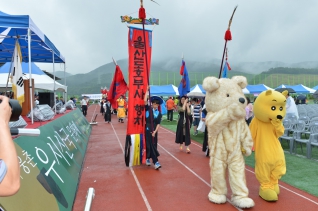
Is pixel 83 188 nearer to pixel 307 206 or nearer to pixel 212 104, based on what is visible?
pixel 212 104

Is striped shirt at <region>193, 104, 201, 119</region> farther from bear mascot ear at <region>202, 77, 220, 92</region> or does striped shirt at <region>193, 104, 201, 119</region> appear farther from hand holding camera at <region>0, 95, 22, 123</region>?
hand holding camera at <region>0, 95, 22, 123</region>

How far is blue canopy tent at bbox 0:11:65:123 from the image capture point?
5734 mm

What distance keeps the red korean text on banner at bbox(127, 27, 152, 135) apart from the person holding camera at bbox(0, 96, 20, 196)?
16.8 ft

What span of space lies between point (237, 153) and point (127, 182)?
246 cm

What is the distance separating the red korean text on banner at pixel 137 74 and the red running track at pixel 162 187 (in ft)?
3.82

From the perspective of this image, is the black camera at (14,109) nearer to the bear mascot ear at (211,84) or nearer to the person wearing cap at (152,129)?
the bear mascot ear at (211,84)

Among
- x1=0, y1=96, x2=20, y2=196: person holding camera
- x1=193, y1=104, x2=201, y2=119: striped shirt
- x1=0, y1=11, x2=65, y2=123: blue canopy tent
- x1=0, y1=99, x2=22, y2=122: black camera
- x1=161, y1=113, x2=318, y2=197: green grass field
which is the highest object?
x1=0, y1=11, x2=65, y2=123: blue canopy tent

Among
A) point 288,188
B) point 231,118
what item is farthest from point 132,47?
point 288,188

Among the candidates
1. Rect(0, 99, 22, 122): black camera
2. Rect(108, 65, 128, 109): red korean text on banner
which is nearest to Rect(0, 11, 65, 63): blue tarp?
Rect(108, 65, 128, 109): red korean text on banner

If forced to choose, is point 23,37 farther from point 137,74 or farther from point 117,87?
point 137,74

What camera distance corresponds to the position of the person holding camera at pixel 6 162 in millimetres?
1094

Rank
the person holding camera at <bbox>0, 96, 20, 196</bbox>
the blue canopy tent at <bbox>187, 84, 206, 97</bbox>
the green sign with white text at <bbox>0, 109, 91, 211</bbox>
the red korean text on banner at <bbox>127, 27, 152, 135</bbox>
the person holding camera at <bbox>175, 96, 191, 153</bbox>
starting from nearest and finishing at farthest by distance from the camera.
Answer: the person holding camera at <bbox>0, 96, 20, 196</bbox> < the green sign with white text at <bbox>0, 109, 91, 211</bbox> < the red korean text on banner at <bbox>127, 27, 152, 135</bbox> < the person holding camera at <bbox>175, 96, 191, 153</bbox> < the blue canopy tent at <bbox>187, 84, 206, 97</bbox>

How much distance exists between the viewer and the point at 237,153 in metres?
4.37

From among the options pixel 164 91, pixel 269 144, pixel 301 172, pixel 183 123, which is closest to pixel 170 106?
pixel 164 91
